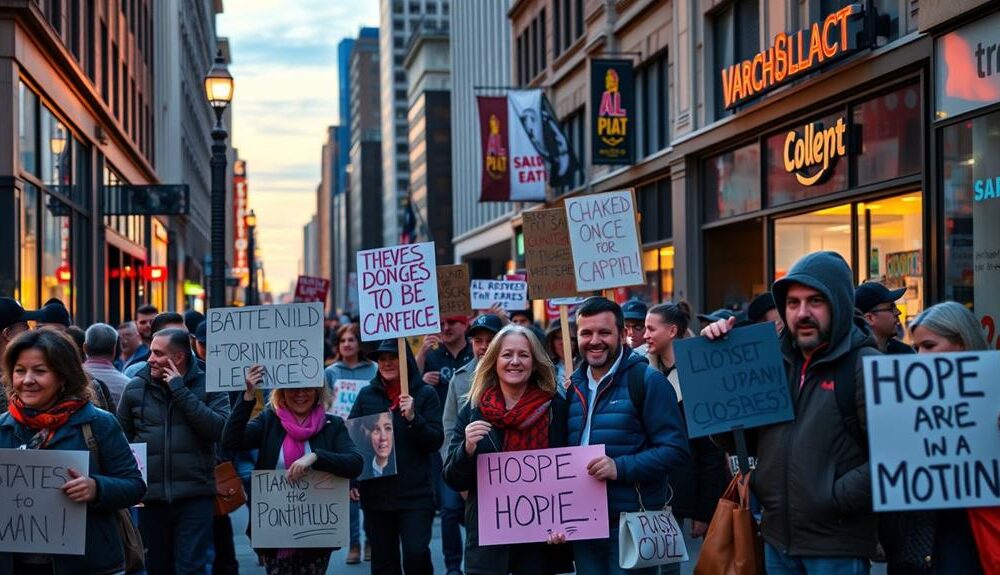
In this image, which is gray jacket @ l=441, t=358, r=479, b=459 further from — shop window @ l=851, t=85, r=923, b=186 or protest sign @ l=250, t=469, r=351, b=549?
shop window @ l=851, t=85, r=923, b=186

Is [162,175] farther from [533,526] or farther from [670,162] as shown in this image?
[533,526]

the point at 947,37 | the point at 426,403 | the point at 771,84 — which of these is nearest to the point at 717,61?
the point at 771,84

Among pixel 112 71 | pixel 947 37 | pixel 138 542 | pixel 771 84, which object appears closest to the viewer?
pixel 138 542

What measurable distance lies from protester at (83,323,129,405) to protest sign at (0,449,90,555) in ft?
12.3

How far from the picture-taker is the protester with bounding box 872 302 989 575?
517cm

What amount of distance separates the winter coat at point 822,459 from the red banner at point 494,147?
25.8 meters

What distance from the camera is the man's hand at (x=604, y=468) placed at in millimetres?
6125

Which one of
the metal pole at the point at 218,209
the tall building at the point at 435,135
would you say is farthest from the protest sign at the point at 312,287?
the tall building at the point at 435,135

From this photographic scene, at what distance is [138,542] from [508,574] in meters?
1.92

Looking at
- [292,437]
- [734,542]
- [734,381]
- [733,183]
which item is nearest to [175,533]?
[292,437]

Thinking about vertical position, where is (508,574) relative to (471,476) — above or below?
below

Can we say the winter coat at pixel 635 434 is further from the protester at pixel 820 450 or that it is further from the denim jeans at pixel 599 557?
the protester at pixel 820 450

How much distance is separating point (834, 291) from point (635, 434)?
1394 mm

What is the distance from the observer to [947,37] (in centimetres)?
1390
